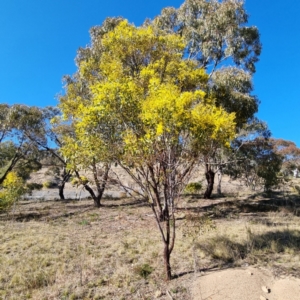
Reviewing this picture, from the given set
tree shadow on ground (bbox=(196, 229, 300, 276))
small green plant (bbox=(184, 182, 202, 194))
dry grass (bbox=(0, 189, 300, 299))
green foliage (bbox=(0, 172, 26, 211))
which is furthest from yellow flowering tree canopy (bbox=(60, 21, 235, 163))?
small green plant (bbox=(184, 182, 202, 194))

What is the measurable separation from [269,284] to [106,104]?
4.30 meters

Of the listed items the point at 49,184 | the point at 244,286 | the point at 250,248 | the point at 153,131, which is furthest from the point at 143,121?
the point at 49,184

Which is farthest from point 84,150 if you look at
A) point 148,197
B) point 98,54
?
point 98,54

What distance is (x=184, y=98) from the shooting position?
4.28m

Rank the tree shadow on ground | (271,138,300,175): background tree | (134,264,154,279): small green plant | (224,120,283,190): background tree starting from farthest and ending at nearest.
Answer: (271,138,300,175): background tree, (224,120,283,190): background tree, the tree shadow on ground, (134,264,154,279): small green plant

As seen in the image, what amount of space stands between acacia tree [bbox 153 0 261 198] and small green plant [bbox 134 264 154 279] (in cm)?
550

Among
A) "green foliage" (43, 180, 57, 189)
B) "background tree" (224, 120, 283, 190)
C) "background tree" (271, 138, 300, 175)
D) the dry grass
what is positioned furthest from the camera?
"green foliage" (43, 180, 57, 189)

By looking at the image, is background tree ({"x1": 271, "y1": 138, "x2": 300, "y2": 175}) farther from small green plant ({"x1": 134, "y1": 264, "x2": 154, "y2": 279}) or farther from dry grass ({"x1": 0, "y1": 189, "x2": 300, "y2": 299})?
small green plant ({"x1": 134, "y1": 264, "x2": 154, "y2": 279})

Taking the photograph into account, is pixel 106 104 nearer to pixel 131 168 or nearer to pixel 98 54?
pixel 131 168

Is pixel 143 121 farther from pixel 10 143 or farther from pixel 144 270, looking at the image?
pixel 10 143

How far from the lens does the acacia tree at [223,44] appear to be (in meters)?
10.2

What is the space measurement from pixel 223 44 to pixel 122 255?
927 centimetres

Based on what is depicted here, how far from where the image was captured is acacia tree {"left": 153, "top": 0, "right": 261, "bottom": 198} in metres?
10.2

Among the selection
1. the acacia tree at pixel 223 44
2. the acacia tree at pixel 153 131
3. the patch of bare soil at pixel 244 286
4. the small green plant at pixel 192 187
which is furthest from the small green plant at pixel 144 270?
the small green plant at pixel 192 187
